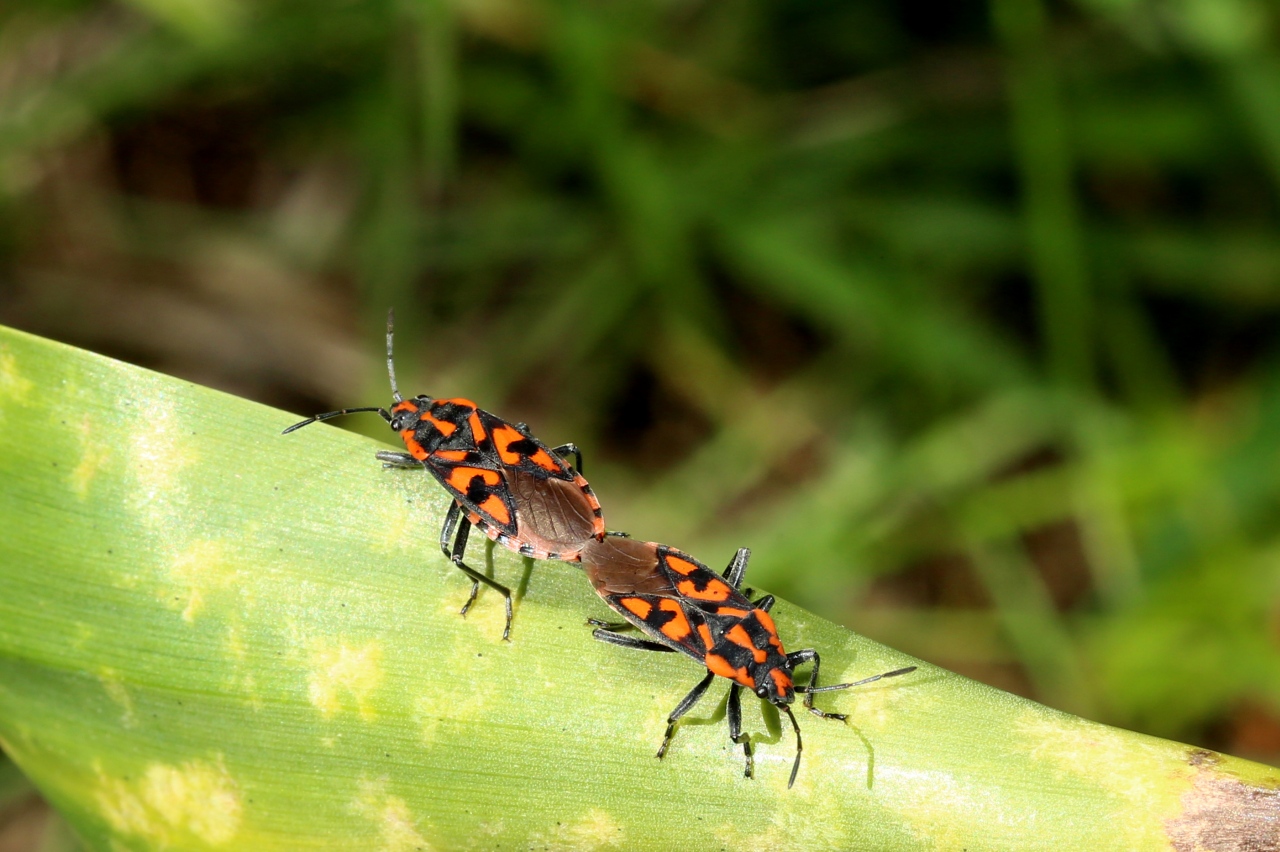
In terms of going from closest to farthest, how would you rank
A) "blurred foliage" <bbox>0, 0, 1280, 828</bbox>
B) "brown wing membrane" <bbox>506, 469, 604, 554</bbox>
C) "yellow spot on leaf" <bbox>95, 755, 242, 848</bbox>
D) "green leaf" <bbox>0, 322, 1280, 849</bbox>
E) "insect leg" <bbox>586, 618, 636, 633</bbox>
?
"green leaf" <bbox>0, 322, 1280, 849</bbox> < "yellow spot on leaf" <bbox>95, 755, 242, 848</bbox> < "insect leg" <bbox>586, 618, 636, 633</bbox> < "brown wing membrane" <bbox>506, 469, 604, 554</bbox> < "blurred foliage" <bbox>0, 0, 1280, 828</bbox>

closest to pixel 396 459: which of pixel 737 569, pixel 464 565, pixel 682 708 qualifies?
pixel 464 565

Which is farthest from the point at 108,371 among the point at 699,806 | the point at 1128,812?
the point at 1128,812

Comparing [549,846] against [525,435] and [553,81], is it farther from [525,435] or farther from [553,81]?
[553,81]

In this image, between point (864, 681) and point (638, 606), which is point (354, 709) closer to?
point (638, 606)

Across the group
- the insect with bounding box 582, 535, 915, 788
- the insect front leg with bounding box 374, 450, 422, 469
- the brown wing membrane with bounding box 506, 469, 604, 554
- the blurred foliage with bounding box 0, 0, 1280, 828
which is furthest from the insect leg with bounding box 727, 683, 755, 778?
the blurred foliage with bounding box 0, 0, 1280, 828

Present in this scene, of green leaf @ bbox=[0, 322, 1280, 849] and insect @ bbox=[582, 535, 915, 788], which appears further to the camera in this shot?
insect @ bbox=[582, 535, 915, 788]

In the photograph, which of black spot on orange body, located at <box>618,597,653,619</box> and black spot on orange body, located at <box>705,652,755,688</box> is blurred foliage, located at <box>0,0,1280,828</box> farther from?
black spot on orange body, located at <box>705,652,755,688</box>
